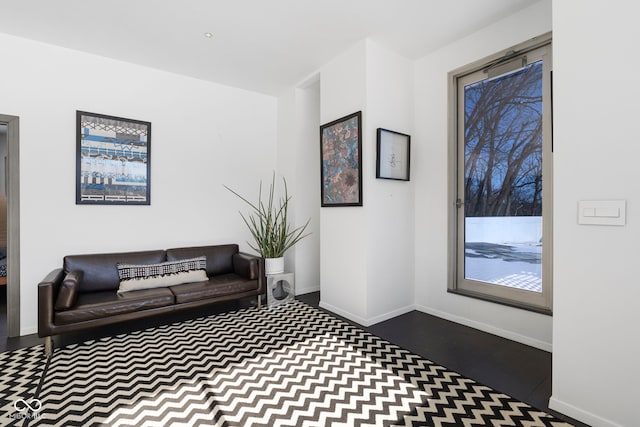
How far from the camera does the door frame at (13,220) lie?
116 inches

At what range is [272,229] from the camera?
3.99 metres

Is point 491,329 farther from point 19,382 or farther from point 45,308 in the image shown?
point 45,308

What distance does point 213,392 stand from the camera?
2.00m

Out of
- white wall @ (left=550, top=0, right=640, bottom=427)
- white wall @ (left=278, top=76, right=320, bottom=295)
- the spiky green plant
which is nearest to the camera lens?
white wall @ (left=550, top=0, right=640, bottom=427)

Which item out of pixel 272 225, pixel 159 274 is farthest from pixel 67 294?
pixel 272 225

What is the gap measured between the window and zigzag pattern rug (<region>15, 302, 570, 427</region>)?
3.92ft

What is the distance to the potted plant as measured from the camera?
3.90 m

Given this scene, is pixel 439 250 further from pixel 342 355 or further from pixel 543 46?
pixel 543 46

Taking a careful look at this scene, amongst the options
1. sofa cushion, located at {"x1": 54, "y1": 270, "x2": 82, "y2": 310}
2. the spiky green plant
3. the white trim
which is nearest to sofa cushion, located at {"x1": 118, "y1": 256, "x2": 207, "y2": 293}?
sofa cushion, located at {"x1": 54, "y1": 270, "x2": 82, "y2": 310}

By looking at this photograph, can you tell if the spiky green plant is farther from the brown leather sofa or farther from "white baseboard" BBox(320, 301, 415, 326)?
"white baseboard" BBox(320, 301, 415, 326)

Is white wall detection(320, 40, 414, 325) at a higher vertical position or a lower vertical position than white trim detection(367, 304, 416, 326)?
higher

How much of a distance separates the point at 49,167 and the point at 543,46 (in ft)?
15.6

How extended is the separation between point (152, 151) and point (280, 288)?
7.55ft

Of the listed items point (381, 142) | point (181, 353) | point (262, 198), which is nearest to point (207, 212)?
point (262, 198)
